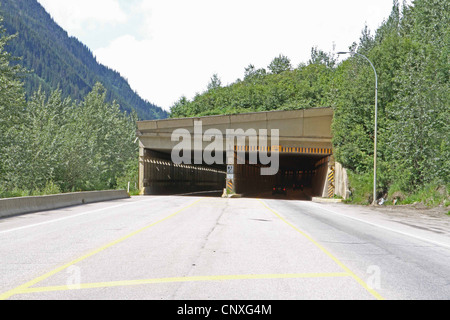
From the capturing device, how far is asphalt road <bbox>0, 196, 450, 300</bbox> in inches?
229

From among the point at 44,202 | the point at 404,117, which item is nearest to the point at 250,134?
the point at 404,117

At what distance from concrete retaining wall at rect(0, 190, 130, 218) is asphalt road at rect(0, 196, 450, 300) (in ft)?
15.1

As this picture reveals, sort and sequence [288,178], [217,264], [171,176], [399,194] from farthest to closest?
[288,178] < [171,176] < [399,194] < [217,264]

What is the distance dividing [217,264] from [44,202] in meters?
15.7

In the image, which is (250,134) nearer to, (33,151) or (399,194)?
(399,194)

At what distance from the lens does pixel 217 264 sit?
778cm

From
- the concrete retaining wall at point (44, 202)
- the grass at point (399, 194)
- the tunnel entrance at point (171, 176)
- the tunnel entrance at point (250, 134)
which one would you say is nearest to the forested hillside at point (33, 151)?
the concrete retaining wall at point (44, 202)

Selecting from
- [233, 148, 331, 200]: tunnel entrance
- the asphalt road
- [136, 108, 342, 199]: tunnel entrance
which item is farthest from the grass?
the asphalt road

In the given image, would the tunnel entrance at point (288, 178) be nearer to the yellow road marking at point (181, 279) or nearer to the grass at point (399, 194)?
the grass at point (399, 194)

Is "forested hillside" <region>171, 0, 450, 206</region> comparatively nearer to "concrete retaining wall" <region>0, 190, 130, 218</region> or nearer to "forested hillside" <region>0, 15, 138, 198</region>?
"concrete retaining wall" <region>0, 190, 130, 218</region>

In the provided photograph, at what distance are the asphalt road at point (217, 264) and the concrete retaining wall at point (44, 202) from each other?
4605mm
